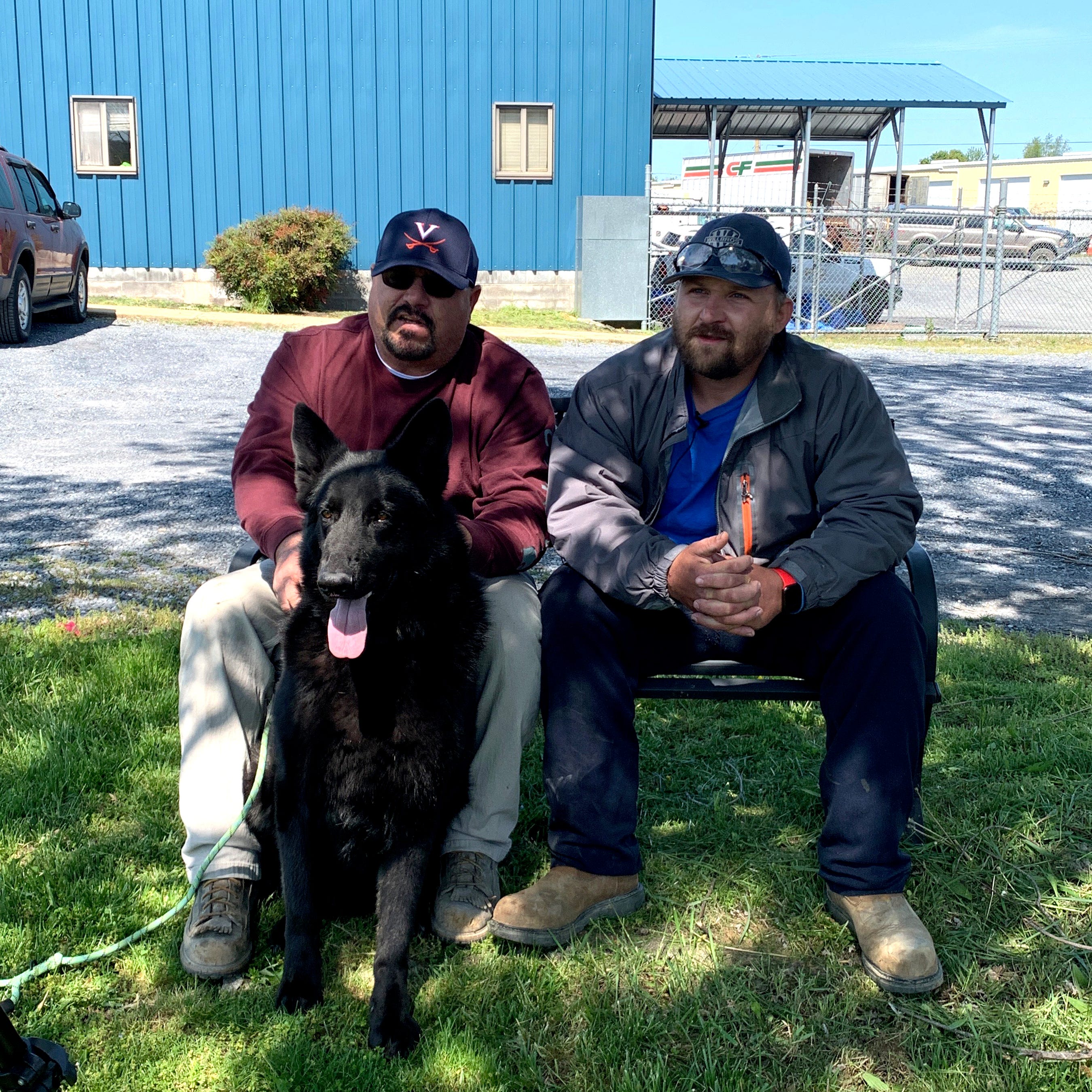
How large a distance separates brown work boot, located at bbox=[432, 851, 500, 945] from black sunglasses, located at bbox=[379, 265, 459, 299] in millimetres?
1541

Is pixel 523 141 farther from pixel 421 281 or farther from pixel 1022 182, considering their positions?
pixel 1022 182

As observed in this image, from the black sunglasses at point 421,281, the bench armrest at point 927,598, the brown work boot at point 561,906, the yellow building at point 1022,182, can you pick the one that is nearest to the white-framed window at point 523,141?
the black sunglasses at point 421,281

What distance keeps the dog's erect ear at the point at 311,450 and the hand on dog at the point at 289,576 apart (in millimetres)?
128

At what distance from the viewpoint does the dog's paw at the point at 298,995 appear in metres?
2.38

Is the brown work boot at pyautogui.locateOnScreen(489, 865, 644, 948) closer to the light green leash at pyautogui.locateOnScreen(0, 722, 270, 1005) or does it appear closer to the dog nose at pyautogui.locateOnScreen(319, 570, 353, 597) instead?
the light green leash at pyautogui.locateOnScreen(0, 722, 270, 1005)

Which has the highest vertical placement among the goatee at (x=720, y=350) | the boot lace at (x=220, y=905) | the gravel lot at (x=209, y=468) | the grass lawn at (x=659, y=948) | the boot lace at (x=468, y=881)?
the goatee at (x=720, y=350)

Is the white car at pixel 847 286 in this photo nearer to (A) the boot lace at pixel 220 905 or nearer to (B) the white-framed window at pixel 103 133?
(B) the white-framed window at pixel 103 133

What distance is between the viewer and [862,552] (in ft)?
9.05

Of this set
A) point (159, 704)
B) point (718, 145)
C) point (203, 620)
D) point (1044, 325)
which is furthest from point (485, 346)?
point (718, 145)

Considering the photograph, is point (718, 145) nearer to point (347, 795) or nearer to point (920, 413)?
point (920, 413)

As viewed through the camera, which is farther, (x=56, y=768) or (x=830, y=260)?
(x=830, y=260)

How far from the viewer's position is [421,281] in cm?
306

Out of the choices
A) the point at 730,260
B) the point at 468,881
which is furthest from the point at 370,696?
the point at 730,260

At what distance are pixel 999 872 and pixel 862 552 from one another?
95 centimetres
